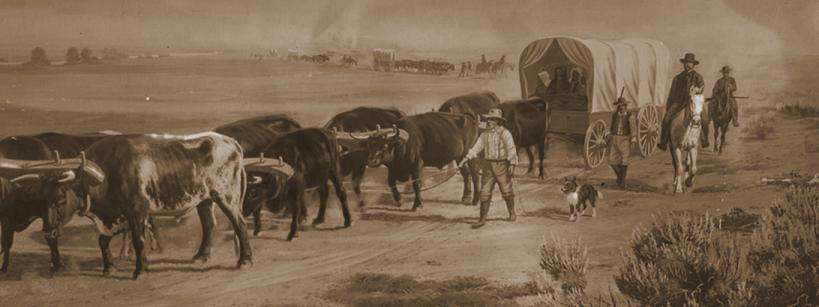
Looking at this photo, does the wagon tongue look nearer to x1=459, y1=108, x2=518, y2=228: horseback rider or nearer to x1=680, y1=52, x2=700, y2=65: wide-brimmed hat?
x1=459, y1=108, x2=518, y2=228: horseback rider

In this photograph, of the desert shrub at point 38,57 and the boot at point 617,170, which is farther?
the boot at point 617,170

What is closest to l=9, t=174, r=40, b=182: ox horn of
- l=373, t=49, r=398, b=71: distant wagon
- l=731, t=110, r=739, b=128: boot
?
l=373, t=49, r=398, b=71: distant wagon

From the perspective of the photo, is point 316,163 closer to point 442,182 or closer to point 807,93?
point 442,182

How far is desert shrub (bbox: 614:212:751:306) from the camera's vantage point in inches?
224

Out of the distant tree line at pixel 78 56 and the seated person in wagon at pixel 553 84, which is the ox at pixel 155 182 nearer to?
the distant tree line at pixel 78 56

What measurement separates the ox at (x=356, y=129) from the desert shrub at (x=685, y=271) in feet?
6.32

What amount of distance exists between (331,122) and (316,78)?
0.38 metres

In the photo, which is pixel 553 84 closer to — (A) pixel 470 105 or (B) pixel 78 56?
(A) pixel 470 105

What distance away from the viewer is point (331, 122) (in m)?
6.11

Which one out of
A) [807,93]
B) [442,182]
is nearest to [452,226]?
[442,182]

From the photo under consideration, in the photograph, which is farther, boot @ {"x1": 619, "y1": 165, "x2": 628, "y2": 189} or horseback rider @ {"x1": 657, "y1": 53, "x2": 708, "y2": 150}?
horseback rider @ {"x1": 657, "y1": 53, "x2": 708, "y2": 150}

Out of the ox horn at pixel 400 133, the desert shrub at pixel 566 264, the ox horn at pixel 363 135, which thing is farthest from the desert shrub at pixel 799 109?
the ox horn at pixel 363 135

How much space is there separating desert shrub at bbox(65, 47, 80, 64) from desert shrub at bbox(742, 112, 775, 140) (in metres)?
5.26

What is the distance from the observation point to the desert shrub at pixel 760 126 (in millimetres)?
7325
